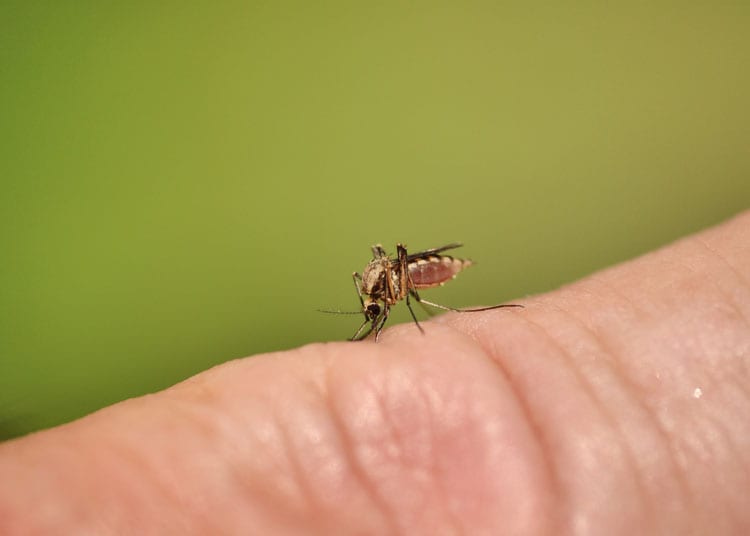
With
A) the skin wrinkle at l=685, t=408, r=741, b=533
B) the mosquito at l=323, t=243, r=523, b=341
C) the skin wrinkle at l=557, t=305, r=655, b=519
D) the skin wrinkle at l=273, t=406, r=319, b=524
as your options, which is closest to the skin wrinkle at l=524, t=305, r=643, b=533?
the skin wrinkle at l=557, t=305, r=655, b=519

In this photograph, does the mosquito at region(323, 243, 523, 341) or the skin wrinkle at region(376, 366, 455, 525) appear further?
the mosquito at region(323, 243, 523, 341)

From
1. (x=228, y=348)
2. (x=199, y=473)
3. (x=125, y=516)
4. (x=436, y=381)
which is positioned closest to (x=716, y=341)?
(x=436, y=381)

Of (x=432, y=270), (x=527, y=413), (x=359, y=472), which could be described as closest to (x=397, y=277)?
(x=432, y=270)

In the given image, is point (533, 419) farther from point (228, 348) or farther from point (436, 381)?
point (228, 348)

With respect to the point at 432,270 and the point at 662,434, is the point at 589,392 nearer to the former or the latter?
the point at 662,434

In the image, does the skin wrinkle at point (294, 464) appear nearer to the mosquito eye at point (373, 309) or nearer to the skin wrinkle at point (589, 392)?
the skin wrinkle at point (589, 392)

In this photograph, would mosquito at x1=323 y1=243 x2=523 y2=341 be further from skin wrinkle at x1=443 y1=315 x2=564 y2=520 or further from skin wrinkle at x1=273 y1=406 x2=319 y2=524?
skin wrinkle at x1=273 y1=406 x2=319 y2=524

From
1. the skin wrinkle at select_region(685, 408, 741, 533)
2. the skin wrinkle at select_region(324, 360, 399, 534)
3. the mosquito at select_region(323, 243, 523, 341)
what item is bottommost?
the skin wrinkle at select_region(685, 408, 741, 533)
